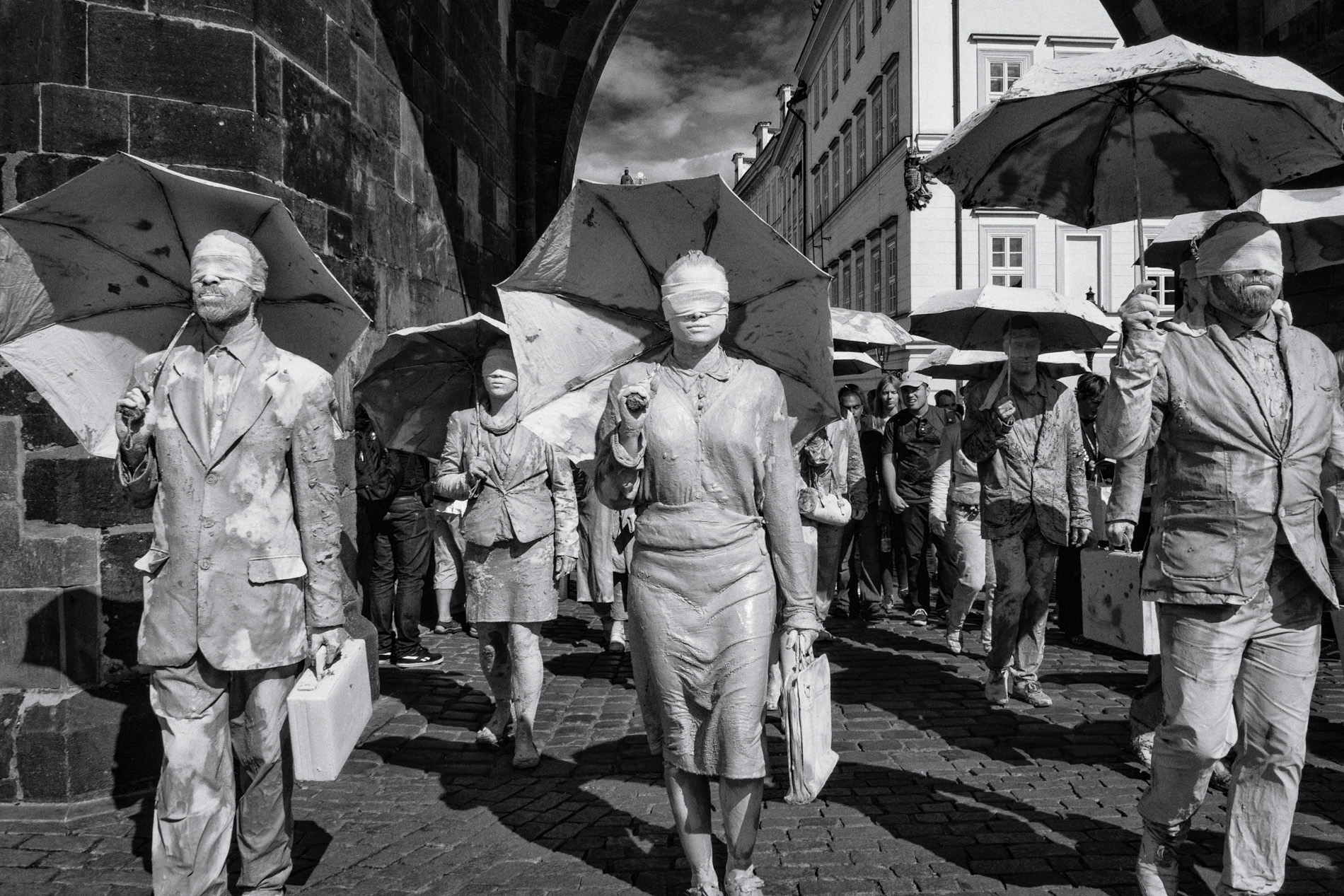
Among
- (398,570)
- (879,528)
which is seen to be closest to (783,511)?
(398,570)

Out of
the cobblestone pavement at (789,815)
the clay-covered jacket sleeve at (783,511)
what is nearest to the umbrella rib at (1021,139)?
the clay-covered jacket sleeve at (783,511)

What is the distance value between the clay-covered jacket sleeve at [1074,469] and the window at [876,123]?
25.6 metres

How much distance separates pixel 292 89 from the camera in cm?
569

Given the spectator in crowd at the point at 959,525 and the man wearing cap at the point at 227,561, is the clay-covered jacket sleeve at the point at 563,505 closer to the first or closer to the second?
the man wearing cap at the point at 227,561

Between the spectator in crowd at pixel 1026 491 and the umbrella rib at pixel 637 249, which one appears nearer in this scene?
the umbrella rib at pixel 637 249

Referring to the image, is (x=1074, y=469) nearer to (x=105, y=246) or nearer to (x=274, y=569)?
(x=274, y=569)

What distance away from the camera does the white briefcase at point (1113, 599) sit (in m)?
6.39

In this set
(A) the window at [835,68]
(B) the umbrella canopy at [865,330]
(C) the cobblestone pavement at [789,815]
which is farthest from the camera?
(A) the window at [835,68]

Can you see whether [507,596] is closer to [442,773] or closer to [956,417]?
[442,773]

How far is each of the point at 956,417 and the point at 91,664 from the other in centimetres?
658

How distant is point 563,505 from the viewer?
5551 millimetres

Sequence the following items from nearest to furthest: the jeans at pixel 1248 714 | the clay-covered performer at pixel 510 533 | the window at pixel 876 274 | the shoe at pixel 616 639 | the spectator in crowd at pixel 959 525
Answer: the jeans at pixel 1248 714
the clay-covered performer at pixel 510 533
the spectator in crowd at pixel 959 525
the shoe at pixel 616 639
the window at pixel 876 274

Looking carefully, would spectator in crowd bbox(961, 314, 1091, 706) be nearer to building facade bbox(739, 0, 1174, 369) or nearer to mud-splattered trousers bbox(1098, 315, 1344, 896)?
mud-splattered trousers bbox(1098, 315, 1344, 896)

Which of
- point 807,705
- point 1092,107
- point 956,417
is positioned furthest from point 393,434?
point 956,417
